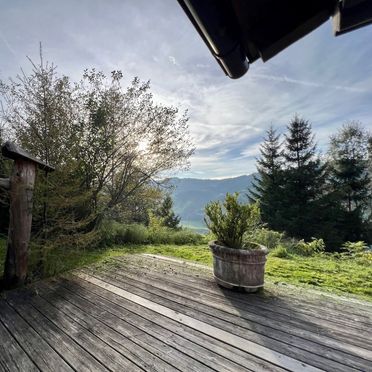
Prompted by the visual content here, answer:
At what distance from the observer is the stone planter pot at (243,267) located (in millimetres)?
3059

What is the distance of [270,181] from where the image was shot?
16781 millimetres

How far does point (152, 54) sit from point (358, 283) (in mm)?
5171

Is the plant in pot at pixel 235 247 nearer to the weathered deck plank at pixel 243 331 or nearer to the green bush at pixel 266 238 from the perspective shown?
the weathered deck plank at pixel 243 331

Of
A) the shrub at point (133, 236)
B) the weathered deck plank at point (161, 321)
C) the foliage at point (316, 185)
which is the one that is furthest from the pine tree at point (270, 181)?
the weathered deck plank at point (161, 321)

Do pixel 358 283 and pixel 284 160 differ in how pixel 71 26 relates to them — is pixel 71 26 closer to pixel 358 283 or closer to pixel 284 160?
pixel 358 283

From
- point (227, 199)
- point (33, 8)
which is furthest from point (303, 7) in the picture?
point (33, 8)

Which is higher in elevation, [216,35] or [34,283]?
[216,35]

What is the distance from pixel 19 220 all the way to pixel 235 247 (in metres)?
2.96

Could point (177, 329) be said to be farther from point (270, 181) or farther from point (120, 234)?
point (270, 181)

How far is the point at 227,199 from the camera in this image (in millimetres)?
3498

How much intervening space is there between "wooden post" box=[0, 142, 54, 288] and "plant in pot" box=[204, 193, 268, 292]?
2.53 m

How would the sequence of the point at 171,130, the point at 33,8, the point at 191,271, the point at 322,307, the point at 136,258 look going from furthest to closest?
the point at 171,130, the point at 136,258, the point at 191,271, the point at 33,8, the point at 322,307

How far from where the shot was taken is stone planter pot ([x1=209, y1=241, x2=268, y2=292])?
A: 120 inches

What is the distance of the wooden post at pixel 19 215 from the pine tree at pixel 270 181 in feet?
46.0
